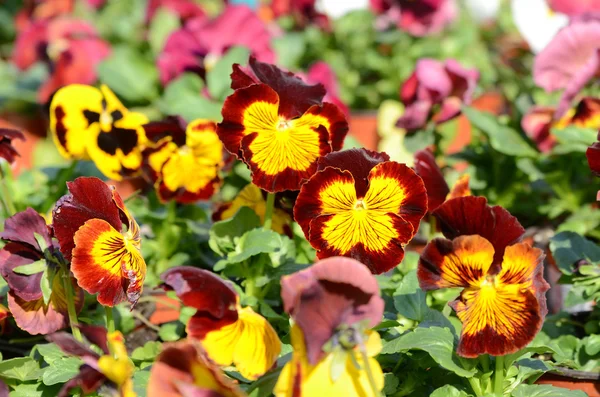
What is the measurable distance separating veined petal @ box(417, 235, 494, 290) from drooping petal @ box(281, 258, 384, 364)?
5.6 inches

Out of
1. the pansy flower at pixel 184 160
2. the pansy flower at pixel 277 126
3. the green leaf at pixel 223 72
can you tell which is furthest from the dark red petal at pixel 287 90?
the green leaf at pixel 223 72

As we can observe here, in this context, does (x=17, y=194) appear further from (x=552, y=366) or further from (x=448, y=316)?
(x=552, y=366)

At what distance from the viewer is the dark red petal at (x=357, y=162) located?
100cm

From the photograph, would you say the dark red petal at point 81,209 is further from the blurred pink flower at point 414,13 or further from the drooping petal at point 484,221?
the blurred pink flower at point 414,13

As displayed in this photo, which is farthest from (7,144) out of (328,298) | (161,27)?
(161,27)

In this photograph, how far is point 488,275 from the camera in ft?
3.19

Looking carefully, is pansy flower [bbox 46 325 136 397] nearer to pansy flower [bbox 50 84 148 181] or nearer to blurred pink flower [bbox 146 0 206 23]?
pansy flower [bbox 50 84 148 181]

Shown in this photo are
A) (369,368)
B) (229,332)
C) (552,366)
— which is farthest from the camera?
(552,366)

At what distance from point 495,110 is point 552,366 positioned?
5.11ft

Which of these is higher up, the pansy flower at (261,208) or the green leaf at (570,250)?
the pansy flower at (261,208)

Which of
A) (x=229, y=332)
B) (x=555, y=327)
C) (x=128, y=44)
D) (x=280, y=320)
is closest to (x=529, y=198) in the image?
(x=555, y=327)

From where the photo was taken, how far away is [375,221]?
102cm

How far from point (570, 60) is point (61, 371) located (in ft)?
3.95

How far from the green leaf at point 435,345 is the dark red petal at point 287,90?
0.33 metres
